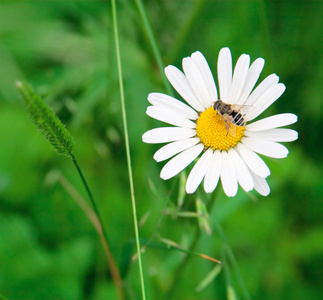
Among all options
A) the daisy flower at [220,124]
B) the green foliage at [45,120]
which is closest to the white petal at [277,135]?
the daisy flower at [220,124]

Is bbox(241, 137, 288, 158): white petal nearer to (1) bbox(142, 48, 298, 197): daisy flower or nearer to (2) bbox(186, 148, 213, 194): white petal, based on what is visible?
(1) bbox(142, 48, 298, 197): daisy flower

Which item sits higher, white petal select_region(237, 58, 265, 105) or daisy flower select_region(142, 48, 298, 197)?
white petal select_region(237, 58, 265, 105)

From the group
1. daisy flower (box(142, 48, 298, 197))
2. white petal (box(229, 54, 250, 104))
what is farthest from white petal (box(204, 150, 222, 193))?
white petal (box(229, 54, 250, 104))

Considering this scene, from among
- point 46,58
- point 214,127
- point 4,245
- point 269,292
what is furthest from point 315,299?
point 46,58

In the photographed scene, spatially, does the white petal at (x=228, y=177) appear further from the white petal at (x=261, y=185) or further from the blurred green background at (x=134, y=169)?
the blurred green background at (x=134, y=169)

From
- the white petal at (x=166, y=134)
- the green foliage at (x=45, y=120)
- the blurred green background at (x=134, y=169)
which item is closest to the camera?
the green foliage at (x=45, y=120)
